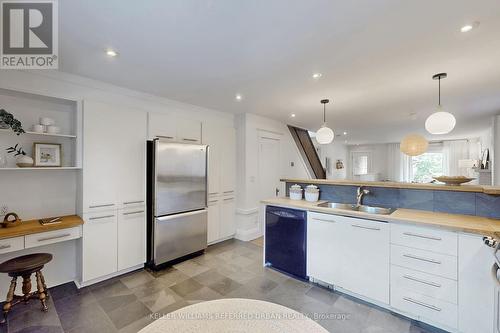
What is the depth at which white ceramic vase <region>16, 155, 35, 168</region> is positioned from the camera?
2240 mm

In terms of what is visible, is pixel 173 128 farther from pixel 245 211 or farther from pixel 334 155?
pixel 334 155

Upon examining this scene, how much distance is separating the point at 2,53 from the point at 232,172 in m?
3.12

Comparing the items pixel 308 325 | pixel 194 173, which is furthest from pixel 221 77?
pixel 308 325

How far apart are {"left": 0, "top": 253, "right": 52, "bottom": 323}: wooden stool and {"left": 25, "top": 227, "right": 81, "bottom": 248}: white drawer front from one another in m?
0.13

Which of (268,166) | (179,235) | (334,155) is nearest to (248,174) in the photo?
(268,166)

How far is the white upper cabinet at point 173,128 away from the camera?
310 cm

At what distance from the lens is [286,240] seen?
2795 millimetres

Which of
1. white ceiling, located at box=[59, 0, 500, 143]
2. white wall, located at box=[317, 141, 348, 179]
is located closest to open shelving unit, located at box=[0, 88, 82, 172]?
white ceiling, located at box=[59, 0, 500, 143]

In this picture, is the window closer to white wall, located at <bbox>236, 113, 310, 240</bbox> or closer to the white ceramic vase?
white wall, located at <bbox>236, 113, 310, 240</bbox>

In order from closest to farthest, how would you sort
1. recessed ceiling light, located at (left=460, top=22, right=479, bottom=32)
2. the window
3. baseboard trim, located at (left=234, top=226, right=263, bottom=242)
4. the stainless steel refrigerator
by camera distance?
recessed ceiling light, located at (left=460, top=22, right=479, bottom=32), the stainless steel refrigerator, baseboard trim, located at (left=234, top=226, right=263, bottom=242), the window

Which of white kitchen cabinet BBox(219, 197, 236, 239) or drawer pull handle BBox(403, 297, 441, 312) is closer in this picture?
drawer pull handle BBox(403, 297, 441, 312)

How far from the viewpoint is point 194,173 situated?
130 inches

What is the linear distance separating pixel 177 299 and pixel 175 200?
1.24 meters

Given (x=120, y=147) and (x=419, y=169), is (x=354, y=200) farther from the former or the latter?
(x=419, y=169)
